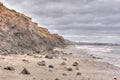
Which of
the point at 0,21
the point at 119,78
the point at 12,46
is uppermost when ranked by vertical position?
the point at 0,21

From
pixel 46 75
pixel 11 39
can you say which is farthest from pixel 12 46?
pixel 46 75

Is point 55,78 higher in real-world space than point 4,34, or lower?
lower

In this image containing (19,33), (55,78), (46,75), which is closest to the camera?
(55,78)

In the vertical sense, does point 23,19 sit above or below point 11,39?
above

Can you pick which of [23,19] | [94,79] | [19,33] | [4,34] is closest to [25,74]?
[94,79]

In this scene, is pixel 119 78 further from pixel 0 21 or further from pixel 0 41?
pixel 0 21

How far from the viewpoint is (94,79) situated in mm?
20672

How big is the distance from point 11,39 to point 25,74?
2447 centimetres

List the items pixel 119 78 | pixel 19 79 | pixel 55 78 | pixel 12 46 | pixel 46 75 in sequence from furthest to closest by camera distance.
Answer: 1. pixel 12 46
2. pixel 119 78
3. pixel 46 75
4. pixel 55 78
5. pixel 19 79

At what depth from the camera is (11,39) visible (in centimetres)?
4316

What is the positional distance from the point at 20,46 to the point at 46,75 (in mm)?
25660

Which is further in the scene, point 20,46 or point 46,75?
point 20,46

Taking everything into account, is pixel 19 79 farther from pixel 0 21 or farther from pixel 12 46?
pixel 0 21

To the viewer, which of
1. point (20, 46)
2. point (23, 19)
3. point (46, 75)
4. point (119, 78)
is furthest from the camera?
point (23, 19)
